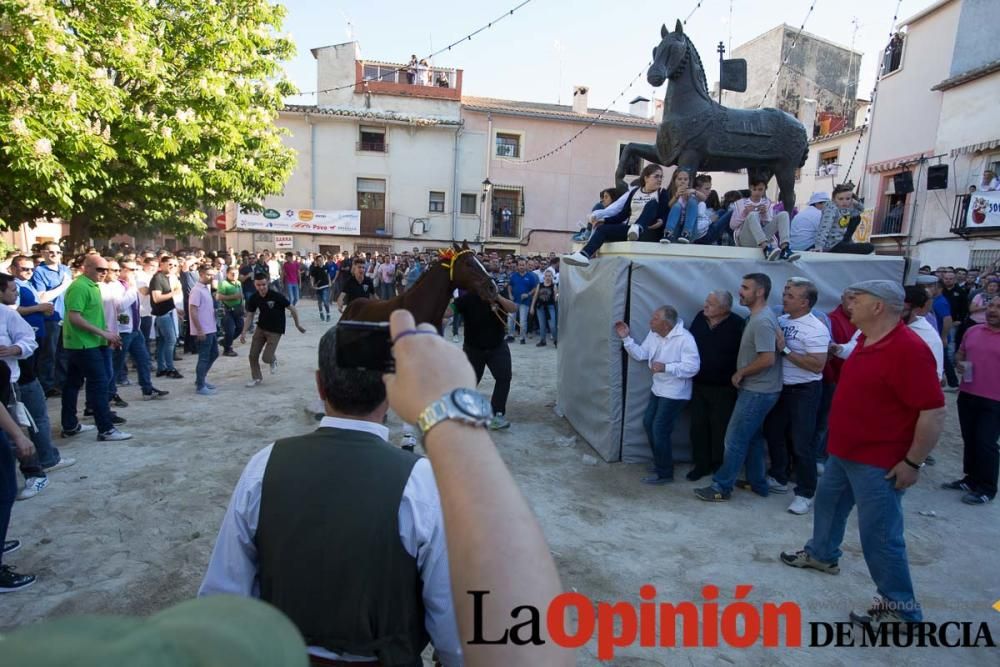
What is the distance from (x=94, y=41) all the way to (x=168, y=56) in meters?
1.74

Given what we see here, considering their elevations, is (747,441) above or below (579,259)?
below

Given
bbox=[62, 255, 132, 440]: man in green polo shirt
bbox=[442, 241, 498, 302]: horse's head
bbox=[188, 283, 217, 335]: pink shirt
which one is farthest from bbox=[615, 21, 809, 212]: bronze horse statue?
bbox=[188, 283, 217, 335]: pink shirt

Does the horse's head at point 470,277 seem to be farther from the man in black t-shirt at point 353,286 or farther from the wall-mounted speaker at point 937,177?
the wall-mounted speaker at point 937,177

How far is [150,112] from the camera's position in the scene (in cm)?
1016

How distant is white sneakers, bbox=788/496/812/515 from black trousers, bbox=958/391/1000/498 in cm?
176

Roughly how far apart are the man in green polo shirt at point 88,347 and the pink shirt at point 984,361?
26.7ft

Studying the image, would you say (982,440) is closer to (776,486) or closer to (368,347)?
(776,486)

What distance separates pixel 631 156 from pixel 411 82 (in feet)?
72.6

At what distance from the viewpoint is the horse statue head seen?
6152mm

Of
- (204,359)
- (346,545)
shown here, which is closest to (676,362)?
(346,545)

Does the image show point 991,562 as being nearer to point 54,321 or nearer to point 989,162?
point 54,321

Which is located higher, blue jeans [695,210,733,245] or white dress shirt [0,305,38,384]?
blue jeans [695,210,733,245]

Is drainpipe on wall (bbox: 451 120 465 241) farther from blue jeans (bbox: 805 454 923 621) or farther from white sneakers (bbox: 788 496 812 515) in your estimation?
blue jeans (bbox: 805 454 923 621)

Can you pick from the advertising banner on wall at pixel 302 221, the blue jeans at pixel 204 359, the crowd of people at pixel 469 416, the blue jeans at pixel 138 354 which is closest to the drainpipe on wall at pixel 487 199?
the advertising banner on wall at pixel 302 221
